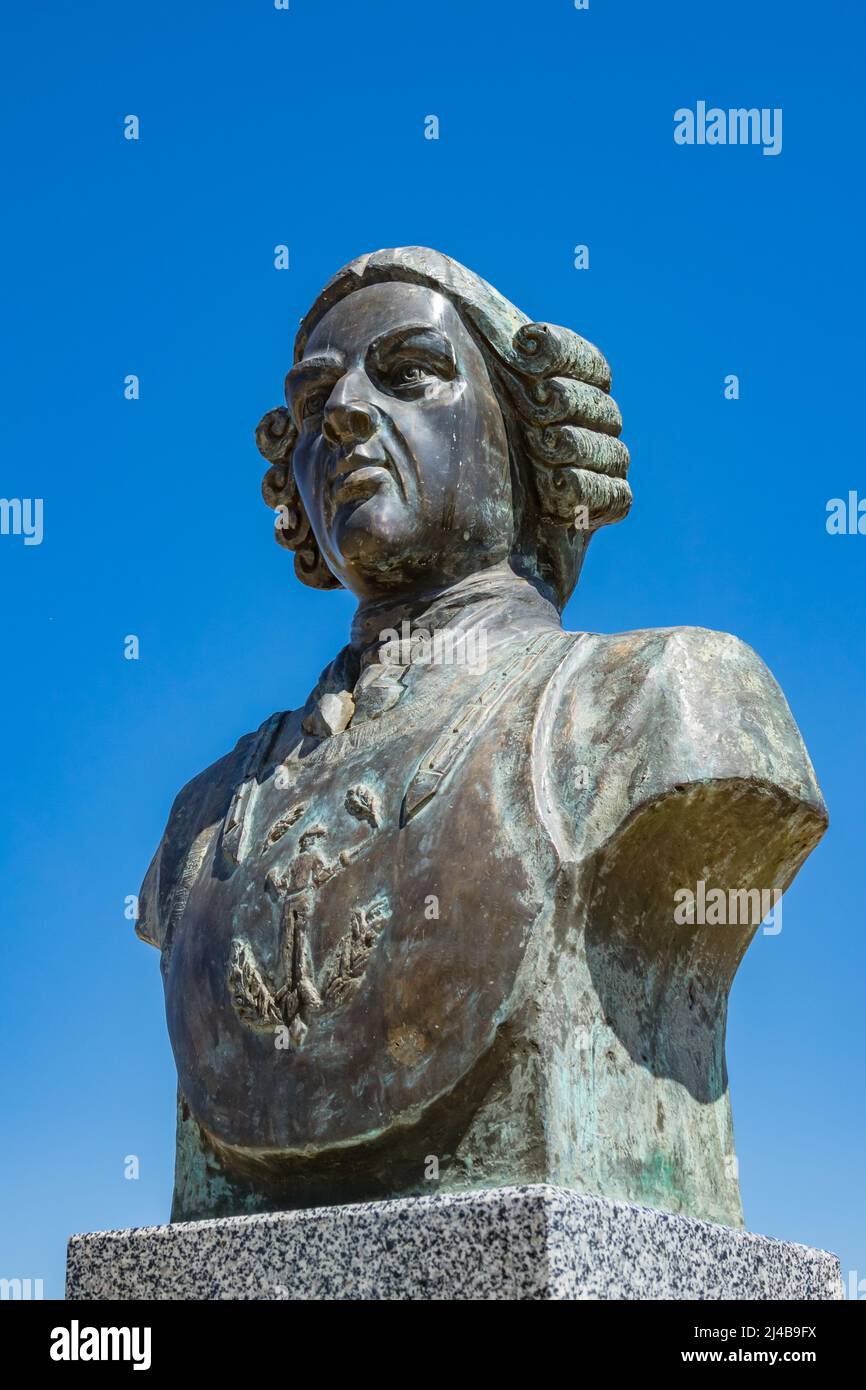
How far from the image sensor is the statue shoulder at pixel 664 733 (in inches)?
208

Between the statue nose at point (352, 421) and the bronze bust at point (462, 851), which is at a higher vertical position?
the statue nose at point (352, 421)

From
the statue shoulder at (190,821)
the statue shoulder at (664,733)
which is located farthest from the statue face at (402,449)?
the statue shoulder at (664,733)

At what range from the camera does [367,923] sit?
5398 millimetres

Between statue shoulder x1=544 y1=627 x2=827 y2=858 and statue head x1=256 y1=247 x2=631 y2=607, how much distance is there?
0.87 meters

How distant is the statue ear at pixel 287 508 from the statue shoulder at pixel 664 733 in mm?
1628

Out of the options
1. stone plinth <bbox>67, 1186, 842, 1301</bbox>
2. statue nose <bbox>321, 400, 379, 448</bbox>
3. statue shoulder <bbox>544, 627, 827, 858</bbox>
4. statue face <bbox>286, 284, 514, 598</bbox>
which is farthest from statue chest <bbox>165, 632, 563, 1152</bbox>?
statue nose <bbox>321, 400, 379, 448</bbox>

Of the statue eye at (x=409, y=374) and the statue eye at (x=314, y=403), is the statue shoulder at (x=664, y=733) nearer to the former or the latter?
the statue eye at (x=409, y=374)

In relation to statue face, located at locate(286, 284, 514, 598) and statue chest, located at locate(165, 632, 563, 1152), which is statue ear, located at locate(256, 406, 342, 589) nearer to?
statue face, located at locate(286, 284, 514, 598)

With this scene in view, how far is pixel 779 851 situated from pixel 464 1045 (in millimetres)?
1091

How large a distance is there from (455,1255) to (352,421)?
273cm

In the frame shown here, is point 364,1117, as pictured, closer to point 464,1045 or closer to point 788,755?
point 464,1045

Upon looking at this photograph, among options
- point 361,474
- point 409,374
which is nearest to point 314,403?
point 409,374

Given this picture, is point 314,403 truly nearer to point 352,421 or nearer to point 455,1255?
point 352,421

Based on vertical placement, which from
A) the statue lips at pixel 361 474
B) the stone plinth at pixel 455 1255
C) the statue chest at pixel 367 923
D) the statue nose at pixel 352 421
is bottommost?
the stone plinth at pixel 455 1255
